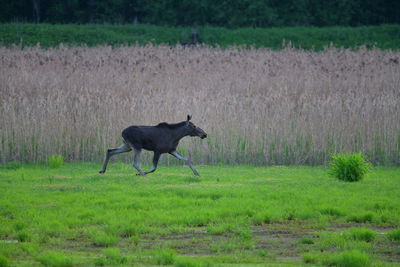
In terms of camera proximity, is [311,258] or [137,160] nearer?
[311,258]

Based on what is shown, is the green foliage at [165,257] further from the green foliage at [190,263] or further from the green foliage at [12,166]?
the green foliage at [12,166]

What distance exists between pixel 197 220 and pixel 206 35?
132 ft

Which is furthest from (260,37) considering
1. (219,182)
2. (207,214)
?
(207,214)

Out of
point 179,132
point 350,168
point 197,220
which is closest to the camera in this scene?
point 197,220

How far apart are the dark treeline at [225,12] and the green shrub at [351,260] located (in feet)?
167

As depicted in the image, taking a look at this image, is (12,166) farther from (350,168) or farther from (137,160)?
(350,168)

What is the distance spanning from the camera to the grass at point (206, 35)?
45.0 metres

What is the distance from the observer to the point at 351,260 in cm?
732

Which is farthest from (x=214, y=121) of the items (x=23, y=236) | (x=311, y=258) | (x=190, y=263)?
(x=190, y=263)

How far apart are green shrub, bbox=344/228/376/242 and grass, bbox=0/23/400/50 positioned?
35923mm

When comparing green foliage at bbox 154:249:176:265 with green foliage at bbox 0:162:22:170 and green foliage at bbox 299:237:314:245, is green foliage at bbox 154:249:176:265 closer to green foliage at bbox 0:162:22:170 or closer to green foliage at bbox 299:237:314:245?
green foliage at bbox 299:237:314:245

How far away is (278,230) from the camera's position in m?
9.26

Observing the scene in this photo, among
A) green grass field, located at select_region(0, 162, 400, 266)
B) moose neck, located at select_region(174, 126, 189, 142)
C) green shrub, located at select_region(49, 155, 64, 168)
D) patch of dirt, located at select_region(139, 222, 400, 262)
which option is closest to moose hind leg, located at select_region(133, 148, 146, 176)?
green grass field, located at select_region(0, 162, 400, 266)

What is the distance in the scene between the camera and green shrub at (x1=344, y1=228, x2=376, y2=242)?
8.51 m
